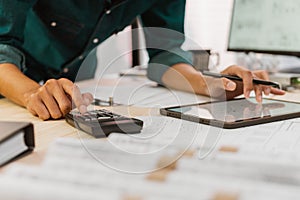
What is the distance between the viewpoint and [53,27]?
134cm

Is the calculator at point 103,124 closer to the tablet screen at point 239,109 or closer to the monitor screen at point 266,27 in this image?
the tablet screen at point 239,109

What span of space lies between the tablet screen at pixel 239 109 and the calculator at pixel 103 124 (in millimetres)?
143

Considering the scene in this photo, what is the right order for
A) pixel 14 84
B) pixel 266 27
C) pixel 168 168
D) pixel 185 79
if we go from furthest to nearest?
1. pixel 266 27
2. pixel 185 79
3. pixel 14 84
4. pixel 168 168

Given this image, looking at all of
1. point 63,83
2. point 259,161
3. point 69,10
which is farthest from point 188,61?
point 259,161

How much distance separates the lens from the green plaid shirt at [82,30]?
1306 millimetres

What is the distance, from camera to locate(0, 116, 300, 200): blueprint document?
1.64 ft

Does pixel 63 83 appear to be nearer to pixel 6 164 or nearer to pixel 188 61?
pixel 6 164

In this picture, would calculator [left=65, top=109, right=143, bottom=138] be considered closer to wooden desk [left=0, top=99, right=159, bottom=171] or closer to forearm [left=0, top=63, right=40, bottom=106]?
wooden desk [left=0, top=99, right=159, bottom=171]

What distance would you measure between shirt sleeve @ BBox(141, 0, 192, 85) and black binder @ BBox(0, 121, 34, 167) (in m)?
0.71

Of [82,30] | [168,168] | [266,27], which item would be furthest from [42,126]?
[266,27]

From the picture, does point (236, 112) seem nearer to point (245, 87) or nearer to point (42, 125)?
point (245, 87)

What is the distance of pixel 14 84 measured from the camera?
1026 millimetres

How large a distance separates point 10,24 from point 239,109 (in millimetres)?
571

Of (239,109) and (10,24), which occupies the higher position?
(10,24)
